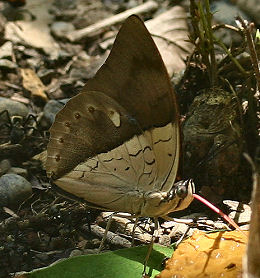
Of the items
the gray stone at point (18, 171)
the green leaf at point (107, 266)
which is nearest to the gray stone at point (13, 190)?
the gray stone at point (18, 171)

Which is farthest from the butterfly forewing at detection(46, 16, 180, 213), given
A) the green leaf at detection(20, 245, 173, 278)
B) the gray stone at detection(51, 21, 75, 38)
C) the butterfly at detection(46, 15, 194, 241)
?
the gray stone at detection(51, 21, 75, 38)

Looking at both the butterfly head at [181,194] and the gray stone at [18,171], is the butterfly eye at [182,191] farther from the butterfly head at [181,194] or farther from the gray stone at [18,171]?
the gray stone at [18,171]

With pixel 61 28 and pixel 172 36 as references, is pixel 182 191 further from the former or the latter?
pixel 61 28

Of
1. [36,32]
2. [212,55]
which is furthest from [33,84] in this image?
[212,55]

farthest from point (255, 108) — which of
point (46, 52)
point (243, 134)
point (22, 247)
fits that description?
point (46, 52)

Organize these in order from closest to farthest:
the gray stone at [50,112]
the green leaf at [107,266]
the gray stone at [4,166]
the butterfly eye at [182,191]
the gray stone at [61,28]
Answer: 1. the green leaf at [107,266]
2. the butterfly eye at [182,191]
3. the gray stone at [4,166]
4. the gray stone at [50,112]
5. the gray stone at [61,28]

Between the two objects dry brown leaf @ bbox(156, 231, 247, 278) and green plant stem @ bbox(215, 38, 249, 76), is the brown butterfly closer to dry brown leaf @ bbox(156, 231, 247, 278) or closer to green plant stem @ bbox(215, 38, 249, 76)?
dry brown leaf @ bbox(156, 231, 247, 278)
